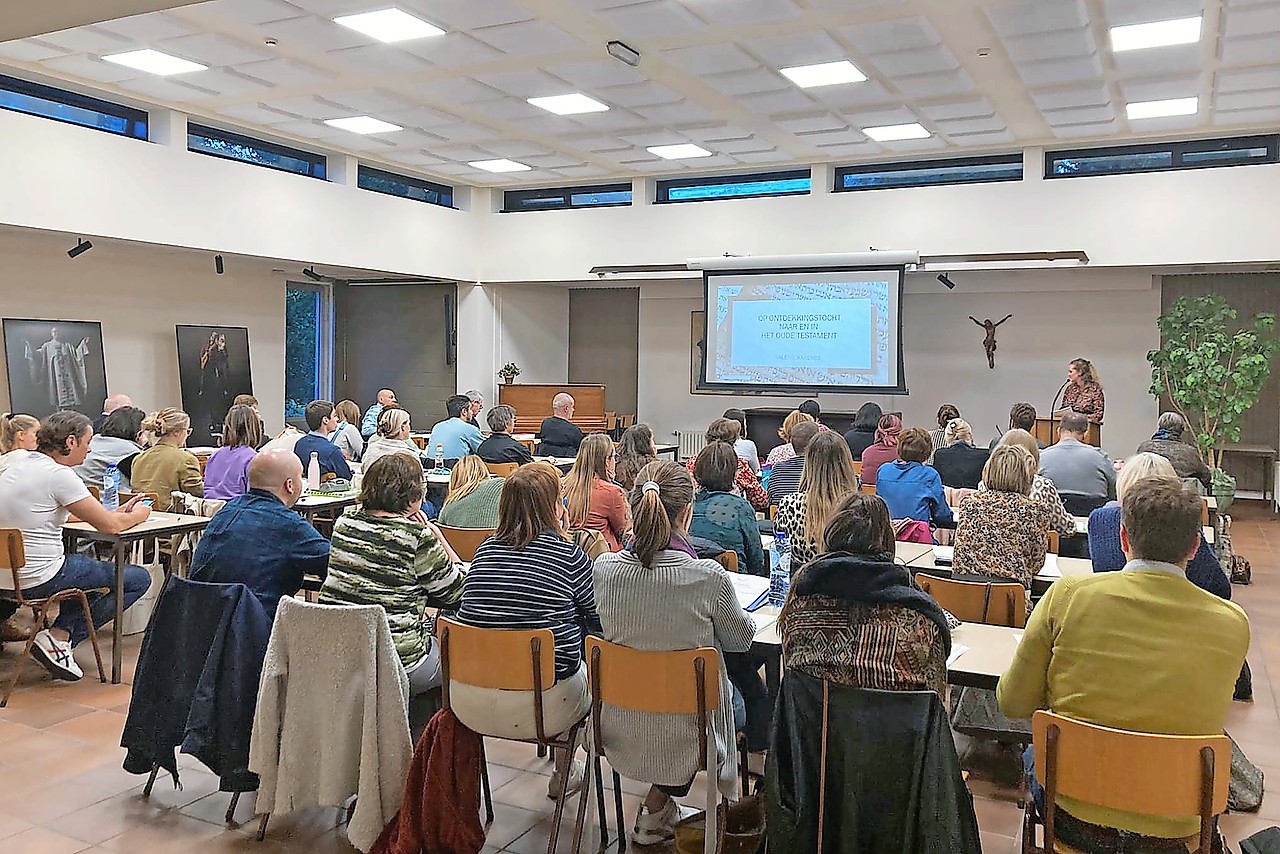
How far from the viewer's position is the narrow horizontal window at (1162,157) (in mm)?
9250

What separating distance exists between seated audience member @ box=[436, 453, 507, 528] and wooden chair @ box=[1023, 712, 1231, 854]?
3.06m

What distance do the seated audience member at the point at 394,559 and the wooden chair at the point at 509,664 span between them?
0.23 meters

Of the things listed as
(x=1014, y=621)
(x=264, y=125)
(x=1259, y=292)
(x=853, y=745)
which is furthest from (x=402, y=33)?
(x=1259, y=292)

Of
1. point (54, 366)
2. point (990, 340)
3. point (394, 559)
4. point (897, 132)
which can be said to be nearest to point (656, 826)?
point (394, 559)

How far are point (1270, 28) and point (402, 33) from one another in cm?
576

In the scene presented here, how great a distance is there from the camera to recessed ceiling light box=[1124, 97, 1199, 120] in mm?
8227

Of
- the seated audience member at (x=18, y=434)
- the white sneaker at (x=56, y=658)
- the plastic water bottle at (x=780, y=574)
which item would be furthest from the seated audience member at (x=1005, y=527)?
the seated audience member at (x=18, y=434)

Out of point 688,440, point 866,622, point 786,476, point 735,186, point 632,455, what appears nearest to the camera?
point 866,622

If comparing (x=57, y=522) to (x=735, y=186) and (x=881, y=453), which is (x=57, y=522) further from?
(x=735, y=186)

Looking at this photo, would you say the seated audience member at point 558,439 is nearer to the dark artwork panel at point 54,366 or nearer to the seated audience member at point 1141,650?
the dark artwork panel at point 54,366

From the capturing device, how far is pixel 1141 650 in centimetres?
230

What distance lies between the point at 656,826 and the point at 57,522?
3.28m

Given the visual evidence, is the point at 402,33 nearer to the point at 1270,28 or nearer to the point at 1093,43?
the point at 1093,43

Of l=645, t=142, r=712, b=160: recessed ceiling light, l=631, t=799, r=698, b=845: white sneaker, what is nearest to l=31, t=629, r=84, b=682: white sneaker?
l=631, t=799, r=698, b=845: white sneaker
